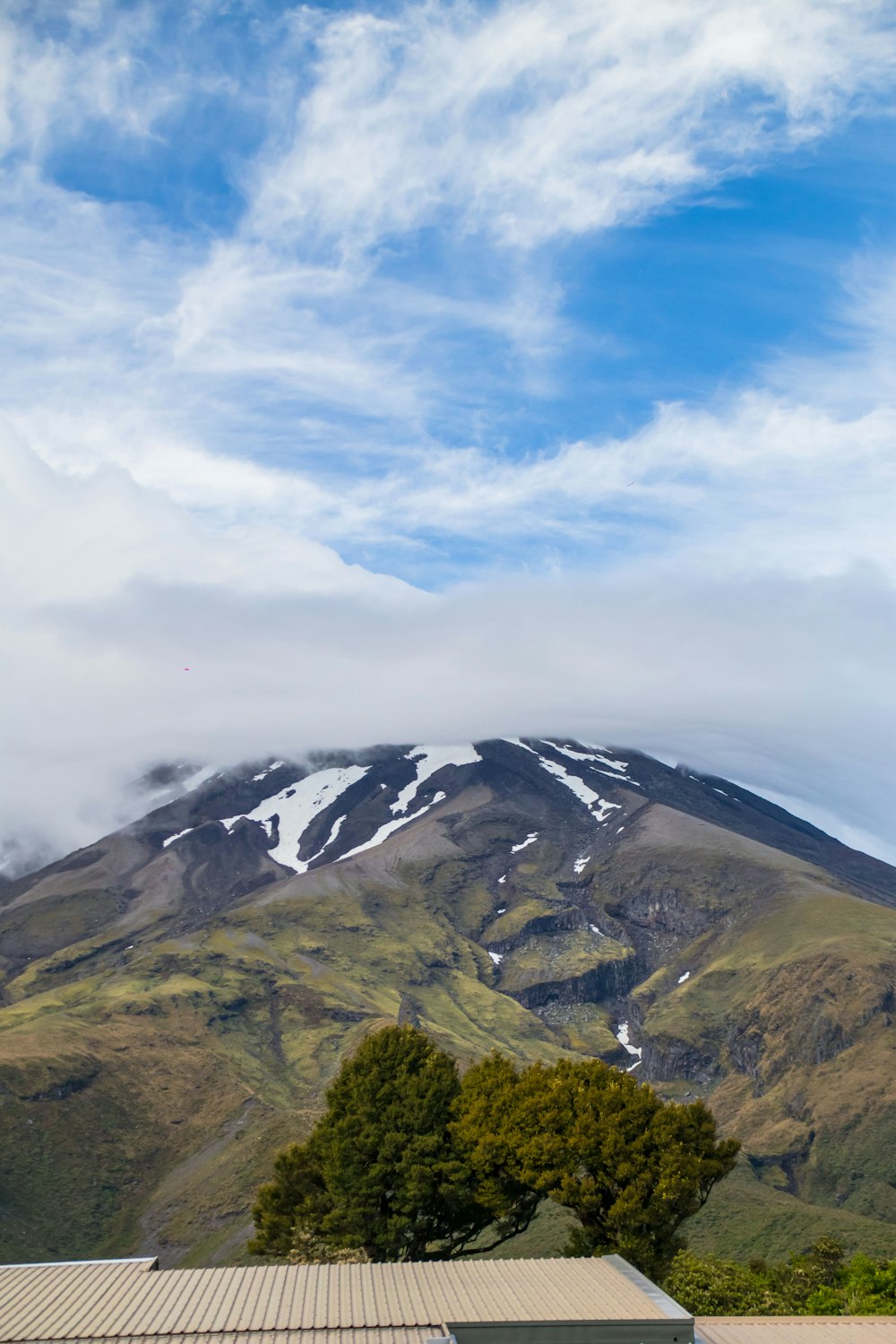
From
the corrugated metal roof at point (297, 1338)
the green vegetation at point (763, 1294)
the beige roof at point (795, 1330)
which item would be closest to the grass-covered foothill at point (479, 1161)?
the green vegetation at point (763, 1294)

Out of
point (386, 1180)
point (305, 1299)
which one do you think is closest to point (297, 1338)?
point (305, 1299)

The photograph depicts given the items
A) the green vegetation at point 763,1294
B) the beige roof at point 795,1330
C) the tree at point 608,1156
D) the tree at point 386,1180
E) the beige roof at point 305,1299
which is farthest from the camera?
the tree at point 386,1180

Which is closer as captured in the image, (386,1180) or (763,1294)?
(763,1294)

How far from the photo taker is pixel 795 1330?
140ft

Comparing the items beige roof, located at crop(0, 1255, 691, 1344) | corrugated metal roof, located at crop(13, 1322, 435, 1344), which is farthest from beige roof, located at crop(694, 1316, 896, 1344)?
corrugated metal roof, located at crop(13, 1322, 435, 1344)

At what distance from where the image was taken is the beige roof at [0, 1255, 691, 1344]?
34.6 m

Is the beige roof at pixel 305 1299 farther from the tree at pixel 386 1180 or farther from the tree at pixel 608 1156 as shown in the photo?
the tree at pixel 386 1180

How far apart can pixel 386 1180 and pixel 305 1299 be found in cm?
2083

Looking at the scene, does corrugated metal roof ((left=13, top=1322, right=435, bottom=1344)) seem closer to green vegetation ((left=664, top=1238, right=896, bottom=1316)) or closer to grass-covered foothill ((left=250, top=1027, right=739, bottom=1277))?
grass-covered foothill ((left=250, top=1027, right=739, bottom=1277))

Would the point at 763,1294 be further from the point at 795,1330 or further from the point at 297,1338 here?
the point at 297,1338

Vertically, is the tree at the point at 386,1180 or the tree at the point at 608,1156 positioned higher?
the tree at the point at 608,1156

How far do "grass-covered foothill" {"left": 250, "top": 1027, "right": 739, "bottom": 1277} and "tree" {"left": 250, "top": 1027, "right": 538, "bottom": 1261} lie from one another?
7 cm

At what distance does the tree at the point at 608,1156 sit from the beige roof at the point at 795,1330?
7.04m

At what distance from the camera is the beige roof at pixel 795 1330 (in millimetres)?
41469
